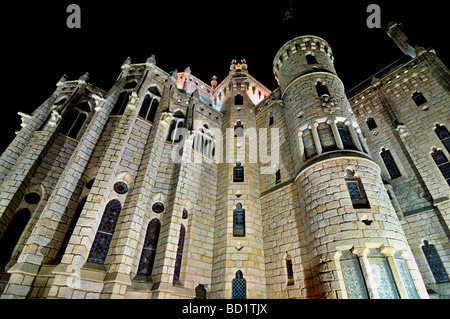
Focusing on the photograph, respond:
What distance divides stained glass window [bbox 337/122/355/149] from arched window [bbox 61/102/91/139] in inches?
573

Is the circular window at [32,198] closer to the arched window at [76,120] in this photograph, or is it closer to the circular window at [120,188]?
the circular window at [120,188]

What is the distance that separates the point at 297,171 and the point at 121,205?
28.2 feet

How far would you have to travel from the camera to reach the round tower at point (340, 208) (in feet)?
24.3

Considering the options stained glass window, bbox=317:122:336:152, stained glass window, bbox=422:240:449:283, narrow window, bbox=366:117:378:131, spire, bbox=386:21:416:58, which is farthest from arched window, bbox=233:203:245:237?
spire, bbox=386:21:416:58

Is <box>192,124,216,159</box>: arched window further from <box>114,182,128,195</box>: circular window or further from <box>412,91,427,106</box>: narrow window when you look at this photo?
<box>412,91,427,106</box>: narrow window

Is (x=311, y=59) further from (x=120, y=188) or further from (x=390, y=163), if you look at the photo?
(x=120, y=188)

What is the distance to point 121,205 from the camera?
33.0 feet

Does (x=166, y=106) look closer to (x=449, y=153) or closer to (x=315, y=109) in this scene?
(x=315, y=109)

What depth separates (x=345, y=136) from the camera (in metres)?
11.1

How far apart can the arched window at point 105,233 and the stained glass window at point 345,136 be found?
1102 centimetres

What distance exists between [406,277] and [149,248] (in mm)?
9789

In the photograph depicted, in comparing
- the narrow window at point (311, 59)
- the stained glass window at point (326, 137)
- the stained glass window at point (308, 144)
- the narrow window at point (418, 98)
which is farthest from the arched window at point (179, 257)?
the narrow window at point (418, 98)

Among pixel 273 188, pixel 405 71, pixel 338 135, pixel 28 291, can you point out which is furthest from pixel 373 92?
pixel 28 291

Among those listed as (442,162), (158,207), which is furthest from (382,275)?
(158,207)
